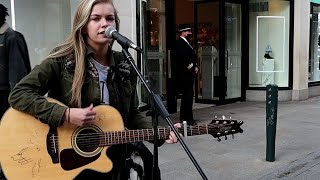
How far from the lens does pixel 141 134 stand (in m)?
2.71

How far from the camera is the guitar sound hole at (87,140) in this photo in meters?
2.58

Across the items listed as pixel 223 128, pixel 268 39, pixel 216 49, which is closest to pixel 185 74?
pixel 216 49

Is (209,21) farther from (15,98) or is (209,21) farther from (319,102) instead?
(15,98)

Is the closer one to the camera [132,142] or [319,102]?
[132,142]

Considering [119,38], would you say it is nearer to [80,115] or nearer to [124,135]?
[80,115]

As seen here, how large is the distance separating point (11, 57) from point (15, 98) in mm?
2033

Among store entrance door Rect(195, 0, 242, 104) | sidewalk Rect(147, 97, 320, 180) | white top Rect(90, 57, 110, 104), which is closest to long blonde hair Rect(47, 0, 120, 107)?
white top Rect(90, 57, 110, 104)

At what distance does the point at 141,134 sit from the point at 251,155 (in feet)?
13.1

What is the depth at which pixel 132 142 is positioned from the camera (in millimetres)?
2680

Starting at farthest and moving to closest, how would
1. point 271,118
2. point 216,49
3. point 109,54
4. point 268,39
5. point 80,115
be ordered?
point 268,39
point 216,49
point 271,118
point 109,54
point 80,115

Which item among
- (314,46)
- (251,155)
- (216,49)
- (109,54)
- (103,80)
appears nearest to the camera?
(103,80)

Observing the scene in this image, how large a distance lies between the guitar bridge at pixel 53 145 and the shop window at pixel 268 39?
10.7 meters

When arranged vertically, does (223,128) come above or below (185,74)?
below

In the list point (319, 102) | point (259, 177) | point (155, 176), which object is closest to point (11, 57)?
point (155, 176)
